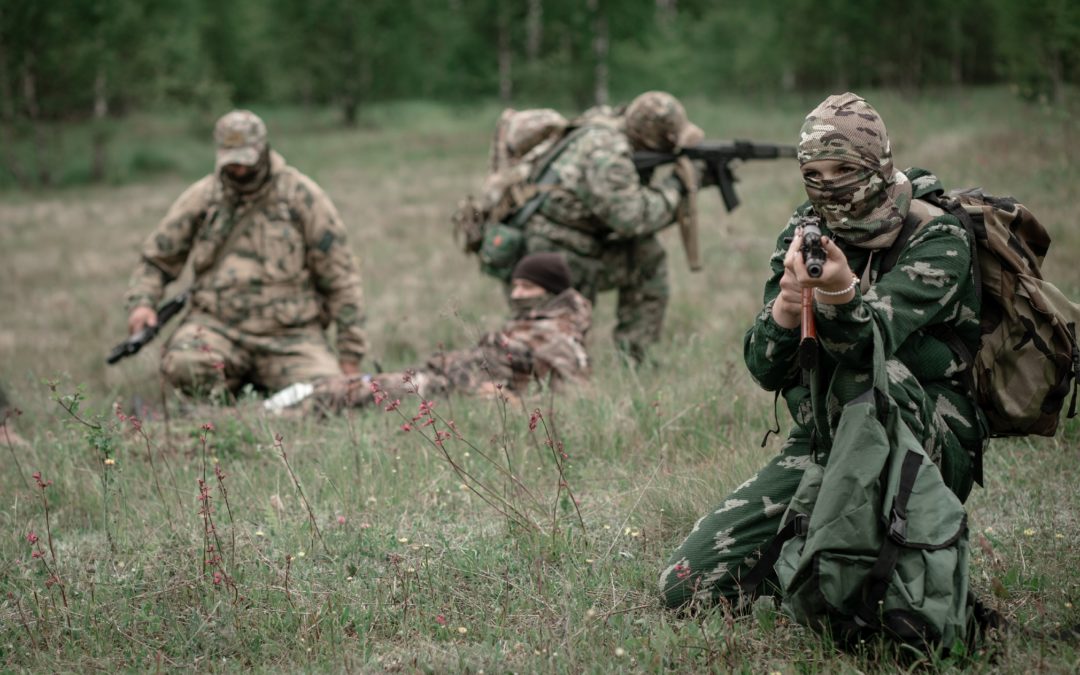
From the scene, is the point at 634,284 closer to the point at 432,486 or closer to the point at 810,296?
the point at 432,486

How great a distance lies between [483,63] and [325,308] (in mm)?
22325

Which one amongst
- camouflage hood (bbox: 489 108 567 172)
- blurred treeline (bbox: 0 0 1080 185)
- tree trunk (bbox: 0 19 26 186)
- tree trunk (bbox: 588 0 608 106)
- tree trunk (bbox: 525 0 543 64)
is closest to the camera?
camouflage hood (bbox: 489 108 567 172)

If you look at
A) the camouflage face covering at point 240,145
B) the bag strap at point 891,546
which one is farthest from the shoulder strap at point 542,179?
the bag strap at point 891,546

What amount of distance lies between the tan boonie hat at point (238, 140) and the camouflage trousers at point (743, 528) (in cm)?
402

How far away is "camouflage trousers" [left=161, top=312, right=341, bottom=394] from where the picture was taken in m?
6.30

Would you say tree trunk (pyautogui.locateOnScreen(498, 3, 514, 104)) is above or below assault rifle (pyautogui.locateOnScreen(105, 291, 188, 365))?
above

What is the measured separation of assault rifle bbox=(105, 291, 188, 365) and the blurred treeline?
16.3 meters

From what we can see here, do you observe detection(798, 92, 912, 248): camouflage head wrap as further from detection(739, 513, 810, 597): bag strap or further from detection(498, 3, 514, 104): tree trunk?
detection(498, 3, 514, 104): tree trunk

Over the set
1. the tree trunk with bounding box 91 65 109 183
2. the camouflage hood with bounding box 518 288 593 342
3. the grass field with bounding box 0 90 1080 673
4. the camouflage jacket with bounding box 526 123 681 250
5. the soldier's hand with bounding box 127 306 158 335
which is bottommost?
the tree trunk with bounding box 91 65 109 183

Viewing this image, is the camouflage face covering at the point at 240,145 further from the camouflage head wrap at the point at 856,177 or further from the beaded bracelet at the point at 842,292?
the beaded bracelet at the point at 842,292

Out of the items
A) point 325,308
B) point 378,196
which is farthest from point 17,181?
point 325,308

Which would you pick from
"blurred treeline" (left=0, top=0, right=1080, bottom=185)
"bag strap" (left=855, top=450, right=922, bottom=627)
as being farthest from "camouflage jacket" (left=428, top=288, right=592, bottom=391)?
"blurred treeline" (left=0, top=0, right=1080, bottom=185)

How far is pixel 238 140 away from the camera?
620 centimetres

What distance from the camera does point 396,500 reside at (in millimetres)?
4238
